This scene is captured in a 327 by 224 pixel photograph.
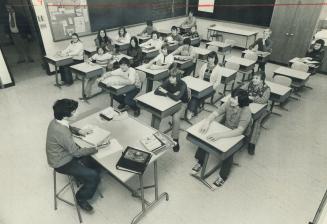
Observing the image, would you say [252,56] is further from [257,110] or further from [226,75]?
[257,110]

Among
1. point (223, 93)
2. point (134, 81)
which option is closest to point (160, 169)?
point (134, 81)

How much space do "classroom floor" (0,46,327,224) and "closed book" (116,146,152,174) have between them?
35.0 inches

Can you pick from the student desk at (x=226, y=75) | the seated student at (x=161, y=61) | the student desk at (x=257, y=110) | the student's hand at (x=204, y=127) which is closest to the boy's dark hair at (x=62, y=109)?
the student's hand at (x=204, y=127)

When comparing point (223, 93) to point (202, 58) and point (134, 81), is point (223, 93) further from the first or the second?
point (134, 81)

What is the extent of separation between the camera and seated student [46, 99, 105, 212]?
2.54 m

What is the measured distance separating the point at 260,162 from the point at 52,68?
5815 millimetres

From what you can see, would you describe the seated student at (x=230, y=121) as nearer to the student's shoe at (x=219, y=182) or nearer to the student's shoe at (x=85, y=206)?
the student's shoe at (x=219, y=182)

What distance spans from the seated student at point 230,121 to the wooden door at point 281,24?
5.08m

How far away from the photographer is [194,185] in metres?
→ 3.50

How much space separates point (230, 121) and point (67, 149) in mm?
2214

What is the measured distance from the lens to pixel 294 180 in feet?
11.9

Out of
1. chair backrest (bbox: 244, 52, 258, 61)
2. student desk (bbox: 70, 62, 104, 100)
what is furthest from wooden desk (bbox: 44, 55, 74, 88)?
chair backrest (bbox: 244, 52, 258, 61)

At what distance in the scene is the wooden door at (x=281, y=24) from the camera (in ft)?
23.2

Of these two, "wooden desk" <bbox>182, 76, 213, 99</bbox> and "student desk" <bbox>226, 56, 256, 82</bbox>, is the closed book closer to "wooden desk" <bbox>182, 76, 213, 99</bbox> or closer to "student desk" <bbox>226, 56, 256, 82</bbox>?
"wooden desk" <bbox>182, 76, 213, 99</bbox>
